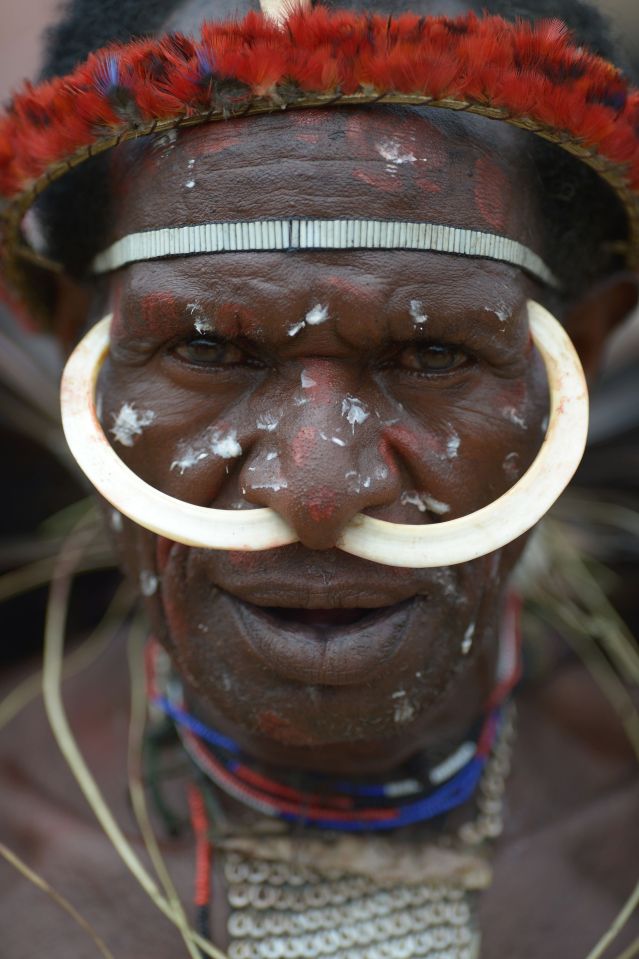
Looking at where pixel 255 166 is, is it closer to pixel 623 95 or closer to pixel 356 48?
pixel 356 48

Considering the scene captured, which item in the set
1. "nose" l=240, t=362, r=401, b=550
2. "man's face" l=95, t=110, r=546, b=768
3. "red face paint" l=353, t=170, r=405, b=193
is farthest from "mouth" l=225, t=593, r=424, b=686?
"red face paint" l=353, t=170, r=405, b=193

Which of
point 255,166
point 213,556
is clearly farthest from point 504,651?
point 255,166

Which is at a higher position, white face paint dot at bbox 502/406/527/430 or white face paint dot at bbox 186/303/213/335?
white face paint dot at bbox 186/303/213/335

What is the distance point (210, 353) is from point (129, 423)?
219mm

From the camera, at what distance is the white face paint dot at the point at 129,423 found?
2.07 meters

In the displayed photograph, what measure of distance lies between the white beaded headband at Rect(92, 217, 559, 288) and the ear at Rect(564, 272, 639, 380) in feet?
1.64

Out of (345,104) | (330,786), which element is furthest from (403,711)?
(345,104)

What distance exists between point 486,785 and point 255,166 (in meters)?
1.48

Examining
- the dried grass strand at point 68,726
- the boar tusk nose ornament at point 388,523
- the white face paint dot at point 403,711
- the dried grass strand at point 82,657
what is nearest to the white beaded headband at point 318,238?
the boar tusk nose ornament at point 388,523

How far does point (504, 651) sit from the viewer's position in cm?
263

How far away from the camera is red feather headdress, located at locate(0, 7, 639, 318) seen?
180cm

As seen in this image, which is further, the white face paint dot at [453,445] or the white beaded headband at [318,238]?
the white face paint dot at [453,445]

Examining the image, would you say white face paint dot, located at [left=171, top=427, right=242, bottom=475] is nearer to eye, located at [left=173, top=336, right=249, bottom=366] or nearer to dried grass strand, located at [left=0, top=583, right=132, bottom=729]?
eye, located at [left=173, top=336, right=249, bottom=366]

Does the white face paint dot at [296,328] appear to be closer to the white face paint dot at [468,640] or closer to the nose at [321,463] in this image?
the nose at [321,463]
